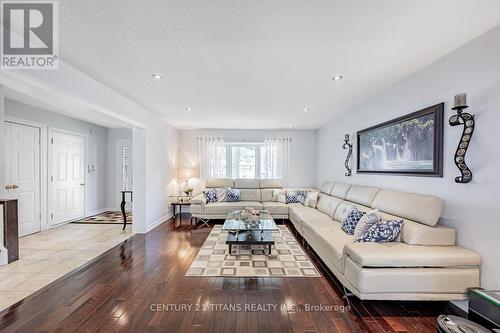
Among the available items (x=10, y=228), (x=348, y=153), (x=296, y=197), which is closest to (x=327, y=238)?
(x=348, y=153)

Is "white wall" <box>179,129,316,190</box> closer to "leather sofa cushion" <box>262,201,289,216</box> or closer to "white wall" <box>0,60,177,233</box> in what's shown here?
"white wall" <box>0,60,177,233</box>

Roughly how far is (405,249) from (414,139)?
1368mm

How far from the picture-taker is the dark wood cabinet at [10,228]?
2918mm

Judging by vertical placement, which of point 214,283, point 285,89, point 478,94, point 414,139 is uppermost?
point 285,89

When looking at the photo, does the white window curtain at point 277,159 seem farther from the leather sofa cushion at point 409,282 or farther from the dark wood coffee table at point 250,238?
the leather sofa cushion at point 409,282

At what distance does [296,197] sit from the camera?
5.65 metres

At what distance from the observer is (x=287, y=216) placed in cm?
543

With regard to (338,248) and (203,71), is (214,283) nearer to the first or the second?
(338,248)

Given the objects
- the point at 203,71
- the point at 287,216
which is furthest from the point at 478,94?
the point at 287,216

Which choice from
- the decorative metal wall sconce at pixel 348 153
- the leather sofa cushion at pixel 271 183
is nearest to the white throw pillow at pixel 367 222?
the decorative metal wall sconce at pixel 348 153

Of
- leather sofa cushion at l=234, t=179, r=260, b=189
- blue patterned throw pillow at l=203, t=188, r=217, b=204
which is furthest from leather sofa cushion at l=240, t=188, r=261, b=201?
blue patterned throw pillow at l=203, t=188, r=217, b=204

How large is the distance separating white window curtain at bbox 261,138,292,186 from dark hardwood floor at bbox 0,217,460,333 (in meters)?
3.94

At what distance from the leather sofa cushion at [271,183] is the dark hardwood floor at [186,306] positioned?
3552mm

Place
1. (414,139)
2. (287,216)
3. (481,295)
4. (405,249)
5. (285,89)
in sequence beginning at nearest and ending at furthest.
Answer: (481,295), (405,249), (414,139), (285,89), (287,216)
